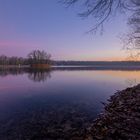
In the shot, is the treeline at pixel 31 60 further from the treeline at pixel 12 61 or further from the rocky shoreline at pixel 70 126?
the rocky shoreline at pixel 70 126

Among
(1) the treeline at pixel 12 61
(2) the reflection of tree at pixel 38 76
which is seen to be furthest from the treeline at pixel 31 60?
(2) the reflection of tree at pixel 38 76

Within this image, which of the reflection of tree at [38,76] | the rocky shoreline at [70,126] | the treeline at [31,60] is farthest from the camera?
the treeline at [31,60]

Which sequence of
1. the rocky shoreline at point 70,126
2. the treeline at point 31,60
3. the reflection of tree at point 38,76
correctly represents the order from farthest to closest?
1. the treeline at point 31,60
2. the reflection of tree at point 38,76
3. the rocky shoreline at point 70,126

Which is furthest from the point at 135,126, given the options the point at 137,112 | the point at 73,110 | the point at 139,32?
the point at 139,32

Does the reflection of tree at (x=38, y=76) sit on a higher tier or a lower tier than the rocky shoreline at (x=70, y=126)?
lower

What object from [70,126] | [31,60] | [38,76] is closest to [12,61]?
[31,60]

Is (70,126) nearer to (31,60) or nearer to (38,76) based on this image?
(38,76)

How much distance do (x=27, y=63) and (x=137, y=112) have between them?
125 metres

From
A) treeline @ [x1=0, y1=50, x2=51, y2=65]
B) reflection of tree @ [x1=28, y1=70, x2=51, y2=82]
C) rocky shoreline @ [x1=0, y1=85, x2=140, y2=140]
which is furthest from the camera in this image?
treeline @ [x1=0, y1=50, x2=51, y2=65]

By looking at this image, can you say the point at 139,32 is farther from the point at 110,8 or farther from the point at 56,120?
the point at 110,8

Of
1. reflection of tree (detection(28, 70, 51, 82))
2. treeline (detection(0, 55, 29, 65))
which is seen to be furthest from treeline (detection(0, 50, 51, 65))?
reflection of tree (detection(28, 70, 51, 82))

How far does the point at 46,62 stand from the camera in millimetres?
125688

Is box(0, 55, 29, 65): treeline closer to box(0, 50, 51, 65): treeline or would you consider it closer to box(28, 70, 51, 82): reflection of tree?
box(0, 50, 51, 65): treeline

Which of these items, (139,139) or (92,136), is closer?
(139,139)
